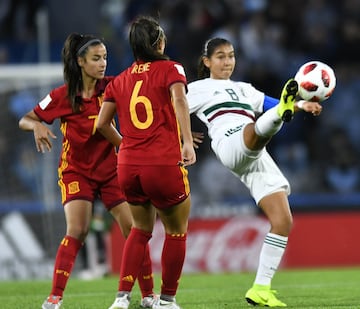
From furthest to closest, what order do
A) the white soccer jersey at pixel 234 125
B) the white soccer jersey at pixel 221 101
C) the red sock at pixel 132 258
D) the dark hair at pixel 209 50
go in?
the dark hair at pixel 209 50
the white soccer jersey at pixel 221 101
the white soccer jersey at pixel 234 125
the red sock at pixel 132 258

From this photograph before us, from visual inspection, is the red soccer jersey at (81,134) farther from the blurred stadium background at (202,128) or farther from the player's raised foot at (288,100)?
the blurred stadium background at (202,128)

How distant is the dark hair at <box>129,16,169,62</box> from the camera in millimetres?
6172

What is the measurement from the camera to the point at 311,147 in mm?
15453

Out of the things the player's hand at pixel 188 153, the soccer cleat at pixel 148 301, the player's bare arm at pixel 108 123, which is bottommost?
the soccer cleat at pixel 148 301

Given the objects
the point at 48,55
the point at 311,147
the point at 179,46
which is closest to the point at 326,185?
the point at 311,147

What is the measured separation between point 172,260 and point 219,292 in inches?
99.8

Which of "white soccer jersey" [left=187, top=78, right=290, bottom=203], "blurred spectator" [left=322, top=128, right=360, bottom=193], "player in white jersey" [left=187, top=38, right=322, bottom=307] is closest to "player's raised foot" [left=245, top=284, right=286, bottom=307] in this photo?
"player in white jersey" [left=187, top=38, right=322, bottom=307]

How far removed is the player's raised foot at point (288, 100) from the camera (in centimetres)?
631

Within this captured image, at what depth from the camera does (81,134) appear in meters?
7.10

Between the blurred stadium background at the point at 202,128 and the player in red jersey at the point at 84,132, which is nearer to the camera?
the player in red jersey at the point at 84,132

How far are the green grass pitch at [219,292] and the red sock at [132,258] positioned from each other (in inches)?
33.5

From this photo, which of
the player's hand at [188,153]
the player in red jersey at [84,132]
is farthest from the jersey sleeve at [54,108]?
the player's hand at [188,153]

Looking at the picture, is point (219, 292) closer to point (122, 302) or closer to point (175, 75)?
point (122, 302)

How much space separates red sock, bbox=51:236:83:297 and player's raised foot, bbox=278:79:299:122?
1.77 meters
